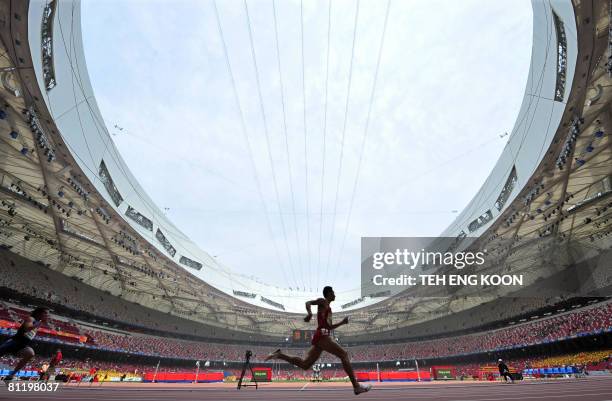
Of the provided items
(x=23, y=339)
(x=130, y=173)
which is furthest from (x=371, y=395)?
(x=130, y=173)

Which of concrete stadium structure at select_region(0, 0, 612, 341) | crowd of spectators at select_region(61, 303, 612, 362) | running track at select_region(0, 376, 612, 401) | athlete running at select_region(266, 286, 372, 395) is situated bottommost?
running track at select_region(0, 376, 612, 401)

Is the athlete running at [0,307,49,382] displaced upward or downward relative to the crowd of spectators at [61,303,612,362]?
downward

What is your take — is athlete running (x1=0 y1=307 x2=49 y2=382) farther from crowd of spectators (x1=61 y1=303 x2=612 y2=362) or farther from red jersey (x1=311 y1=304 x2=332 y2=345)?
crowd of spectators (x1=61 y1=303 x2=612 y2=362)

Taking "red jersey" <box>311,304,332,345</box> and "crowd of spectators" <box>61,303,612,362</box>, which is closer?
"red jersey" <box>311,304,332,345</box>

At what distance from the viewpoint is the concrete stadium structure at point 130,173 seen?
16594 millimetres

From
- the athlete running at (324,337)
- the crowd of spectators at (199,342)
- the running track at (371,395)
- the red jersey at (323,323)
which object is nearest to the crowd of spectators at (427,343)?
the crowd of spectators at (199,342)

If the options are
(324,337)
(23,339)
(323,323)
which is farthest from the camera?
(23,339)

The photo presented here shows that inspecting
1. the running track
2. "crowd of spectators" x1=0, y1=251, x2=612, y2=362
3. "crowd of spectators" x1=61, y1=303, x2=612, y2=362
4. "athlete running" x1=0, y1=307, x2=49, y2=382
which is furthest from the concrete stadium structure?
"athlete running" x1=0, y1=307, x2=49, y2=382

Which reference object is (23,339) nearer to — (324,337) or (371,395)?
(324,337)

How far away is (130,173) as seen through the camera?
36594 millimetres

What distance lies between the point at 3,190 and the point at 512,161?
37825mm

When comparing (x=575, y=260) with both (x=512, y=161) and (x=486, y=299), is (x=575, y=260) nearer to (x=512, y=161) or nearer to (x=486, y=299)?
(x=486, y=299)

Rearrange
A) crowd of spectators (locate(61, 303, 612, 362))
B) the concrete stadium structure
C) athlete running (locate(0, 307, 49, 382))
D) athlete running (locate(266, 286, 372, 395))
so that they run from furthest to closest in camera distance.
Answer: crowd of spectators (locate(61, 303, 612, 362))
the concrete stadium structure
athlete running (locate(0, 307, 49, 382))
athlete running (locate(266, 286, 372, 395))

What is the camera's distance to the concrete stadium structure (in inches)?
653
